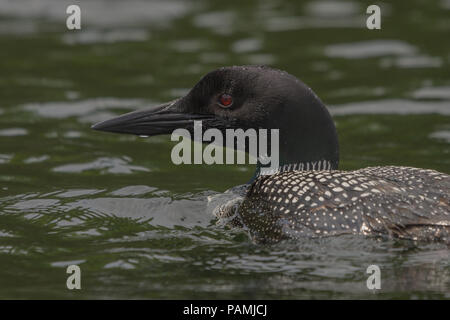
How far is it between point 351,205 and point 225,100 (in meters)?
1.21

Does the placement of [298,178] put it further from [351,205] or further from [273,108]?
[273,108]

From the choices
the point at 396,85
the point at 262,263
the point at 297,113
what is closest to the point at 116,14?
the point at 396,85

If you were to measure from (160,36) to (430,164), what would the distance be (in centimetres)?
482

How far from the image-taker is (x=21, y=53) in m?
10.9

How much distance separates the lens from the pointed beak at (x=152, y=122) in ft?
20.2

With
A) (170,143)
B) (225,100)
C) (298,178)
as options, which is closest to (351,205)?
(298,178)

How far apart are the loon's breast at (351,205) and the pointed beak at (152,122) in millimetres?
778

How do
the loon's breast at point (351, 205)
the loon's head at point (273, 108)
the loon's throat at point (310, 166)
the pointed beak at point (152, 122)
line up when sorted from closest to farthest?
the loon's breast at point (351, 205)
the loon's head at point (273, 108)
the loon's throat at point (310, 166)
the pointed beak at point (152, 122)

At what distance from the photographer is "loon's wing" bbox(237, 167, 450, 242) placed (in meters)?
5.09

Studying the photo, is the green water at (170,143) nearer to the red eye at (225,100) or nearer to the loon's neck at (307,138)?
the loon's neck at (307,138)

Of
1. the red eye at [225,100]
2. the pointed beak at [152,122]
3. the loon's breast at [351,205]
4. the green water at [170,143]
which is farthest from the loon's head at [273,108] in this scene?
the green water at [170,143]

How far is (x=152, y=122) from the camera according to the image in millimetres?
6184

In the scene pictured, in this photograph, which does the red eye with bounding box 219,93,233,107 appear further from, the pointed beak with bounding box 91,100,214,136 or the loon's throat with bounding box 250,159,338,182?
the loon's throat with bounding box 250,159,338,182

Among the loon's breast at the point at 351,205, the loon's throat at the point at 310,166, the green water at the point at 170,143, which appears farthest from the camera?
the loon's throat at the point at 310,166
